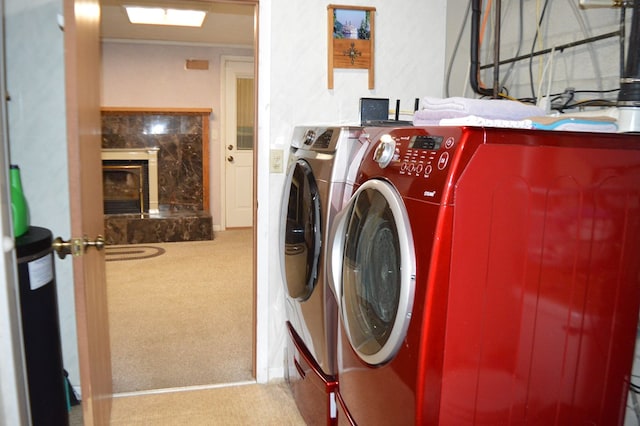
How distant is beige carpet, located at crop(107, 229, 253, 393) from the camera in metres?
2.68

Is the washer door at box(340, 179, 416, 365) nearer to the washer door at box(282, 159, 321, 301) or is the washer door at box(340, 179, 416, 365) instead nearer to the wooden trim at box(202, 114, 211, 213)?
the washer door at box(282, 159, 321, 301)

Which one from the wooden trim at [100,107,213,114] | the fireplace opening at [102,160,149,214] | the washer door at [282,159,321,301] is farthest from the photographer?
the fireplace opening at [102,160,149,214]

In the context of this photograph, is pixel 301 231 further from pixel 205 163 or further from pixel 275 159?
pixel 205 163

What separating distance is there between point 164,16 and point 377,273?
3.95 meters

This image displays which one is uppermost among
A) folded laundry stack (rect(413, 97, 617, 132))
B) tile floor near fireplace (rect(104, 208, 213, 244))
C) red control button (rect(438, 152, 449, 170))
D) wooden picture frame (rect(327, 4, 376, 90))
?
wooden picture frame (rect(327, 4, 376, 90))

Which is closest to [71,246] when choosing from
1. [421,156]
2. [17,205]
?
[17,205]

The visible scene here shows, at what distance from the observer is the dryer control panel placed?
112cm

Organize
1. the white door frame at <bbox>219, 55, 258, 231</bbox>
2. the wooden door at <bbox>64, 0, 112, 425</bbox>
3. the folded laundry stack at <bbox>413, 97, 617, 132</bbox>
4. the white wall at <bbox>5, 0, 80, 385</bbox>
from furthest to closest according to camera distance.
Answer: the white door frame at <bbox>219, 55, 258, 231</bbox> < the white wall at <bbox>5, 0, 80, 385</bbox> < the wooden door at <bbox>64, 0, 112, 425</bbox> < the folded laundry stack at <bbox>413, 97, 617, 132</bbox>

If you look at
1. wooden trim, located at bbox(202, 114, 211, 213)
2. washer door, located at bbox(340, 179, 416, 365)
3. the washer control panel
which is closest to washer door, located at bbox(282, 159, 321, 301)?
washer door, located at bbox(340, 179, 416, 365)

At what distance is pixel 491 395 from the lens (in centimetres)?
126

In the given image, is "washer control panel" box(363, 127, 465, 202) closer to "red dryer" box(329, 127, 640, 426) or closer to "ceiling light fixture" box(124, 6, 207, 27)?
"red dryer" box(329, 127, 640, 426)

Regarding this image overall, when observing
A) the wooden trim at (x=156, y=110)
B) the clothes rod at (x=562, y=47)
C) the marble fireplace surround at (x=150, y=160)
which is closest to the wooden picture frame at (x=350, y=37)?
the clothes rod at (x=562, y=47)

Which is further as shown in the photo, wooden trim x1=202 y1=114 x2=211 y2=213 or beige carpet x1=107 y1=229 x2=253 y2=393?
wooden trim x1=202 y1=114 x2=211 y2=213

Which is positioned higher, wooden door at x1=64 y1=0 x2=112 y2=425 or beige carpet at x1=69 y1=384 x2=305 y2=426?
wooden door at x1=64 y1=0 x2=112 y2=425
